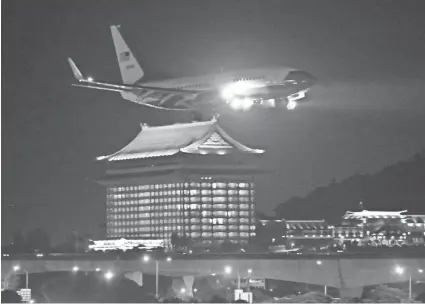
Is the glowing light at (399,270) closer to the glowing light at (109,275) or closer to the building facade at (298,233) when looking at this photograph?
the glowing light at (109,275)

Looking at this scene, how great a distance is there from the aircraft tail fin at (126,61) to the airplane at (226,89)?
3.37 m

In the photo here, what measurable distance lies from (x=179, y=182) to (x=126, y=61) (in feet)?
117

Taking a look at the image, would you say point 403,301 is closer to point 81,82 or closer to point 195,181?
point 81,82

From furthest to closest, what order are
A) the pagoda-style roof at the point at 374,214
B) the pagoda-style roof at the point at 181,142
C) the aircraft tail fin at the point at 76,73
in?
1. the pagoda-style roof at the point at 181,142
2. the pagoda-style roof at the point at 374,214
3. the aircraft tail fin at the point at 76,73

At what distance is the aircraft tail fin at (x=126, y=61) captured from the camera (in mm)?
94500

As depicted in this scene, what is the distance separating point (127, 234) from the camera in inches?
5039

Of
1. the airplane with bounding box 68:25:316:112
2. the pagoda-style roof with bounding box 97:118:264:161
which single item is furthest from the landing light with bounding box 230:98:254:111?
the pagoda-style roof with bounding box 97:118:264:161

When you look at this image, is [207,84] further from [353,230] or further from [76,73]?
[353,230]

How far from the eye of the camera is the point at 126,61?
9612cm

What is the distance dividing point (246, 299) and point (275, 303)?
377 centimetres

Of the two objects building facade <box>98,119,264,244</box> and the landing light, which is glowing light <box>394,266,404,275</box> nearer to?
the landing light

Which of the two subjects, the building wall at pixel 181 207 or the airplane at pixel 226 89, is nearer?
the airplane at pixel 226 89

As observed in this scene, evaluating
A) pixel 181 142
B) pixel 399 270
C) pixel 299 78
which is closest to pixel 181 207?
pixel 181 142

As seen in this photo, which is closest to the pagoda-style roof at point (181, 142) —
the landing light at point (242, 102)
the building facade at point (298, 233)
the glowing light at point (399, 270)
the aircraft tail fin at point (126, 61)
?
the building facade at point (298, 233)
